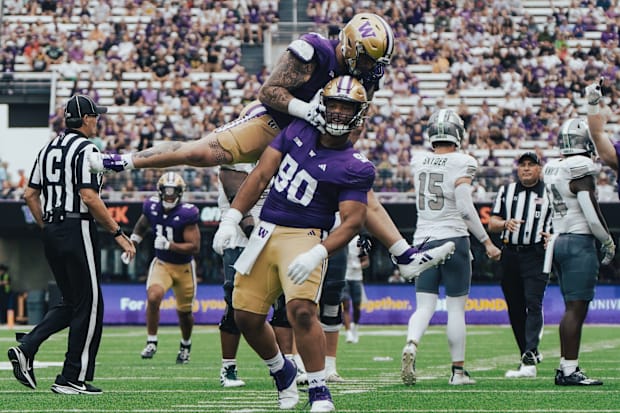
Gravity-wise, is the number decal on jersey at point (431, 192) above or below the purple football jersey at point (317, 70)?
below

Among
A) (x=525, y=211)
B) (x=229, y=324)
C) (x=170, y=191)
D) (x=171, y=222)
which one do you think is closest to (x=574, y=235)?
(x=525, y=211)

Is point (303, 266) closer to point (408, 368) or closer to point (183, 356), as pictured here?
point (408, 368)

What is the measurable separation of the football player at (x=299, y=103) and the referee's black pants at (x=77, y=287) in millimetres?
837

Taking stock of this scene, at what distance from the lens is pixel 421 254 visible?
23.1ft

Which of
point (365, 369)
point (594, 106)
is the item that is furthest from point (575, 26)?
point (594, 106)

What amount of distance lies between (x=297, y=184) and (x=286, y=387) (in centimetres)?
112

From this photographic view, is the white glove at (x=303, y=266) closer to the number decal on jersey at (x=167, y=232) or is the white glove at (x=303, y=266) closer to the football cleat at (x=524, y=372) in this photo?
the football cleat at (x=524, y=372)

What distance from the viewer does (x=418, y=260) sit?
23.0 ft

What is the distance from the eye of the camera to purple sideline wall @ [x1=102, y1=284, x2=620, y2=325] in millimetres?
23453

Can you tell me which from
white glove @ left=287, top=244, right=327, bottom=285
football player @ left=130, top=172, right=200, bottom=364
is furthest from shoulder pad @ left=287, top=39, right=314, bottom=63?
football player @ left=130, top=172, right=200, bottom=364

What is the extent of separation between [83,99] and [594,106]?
3.40 meters

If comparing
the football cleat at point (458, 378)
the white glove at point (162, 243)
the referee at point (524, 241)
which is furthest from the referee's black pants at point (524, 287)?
the white glove at point (162, 243)

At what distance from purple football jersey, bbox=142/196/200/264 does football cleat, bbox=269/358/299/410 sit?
6543 mm

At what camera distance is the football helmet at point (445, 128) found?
9.27 metres
